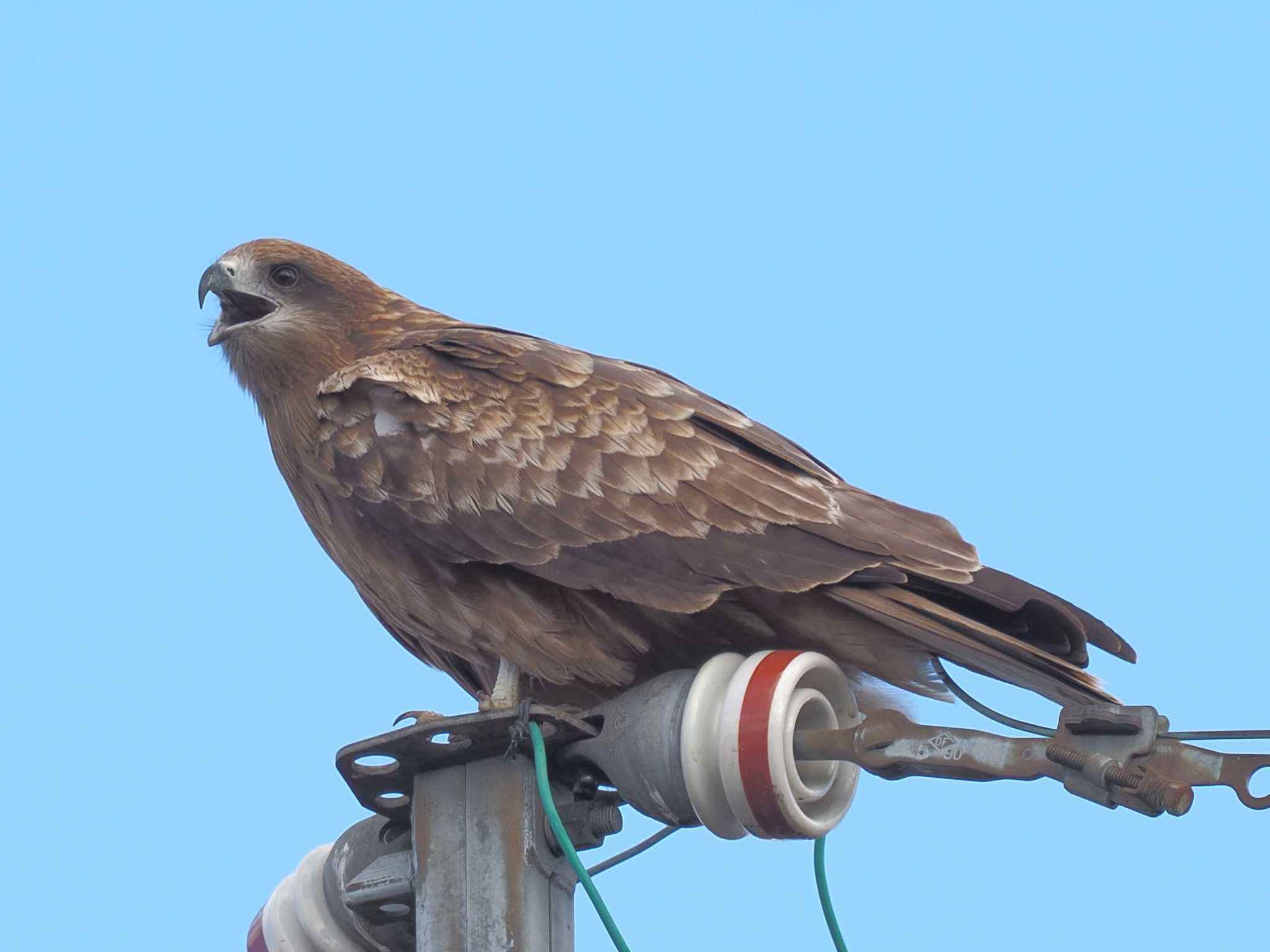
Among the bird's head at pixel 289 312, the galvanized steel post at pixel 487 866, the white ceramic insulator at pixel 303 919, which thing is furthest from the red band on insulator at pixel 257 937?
the bird's head at pixel 289 312

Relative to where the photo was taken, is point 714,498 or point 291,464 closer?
point 714,498

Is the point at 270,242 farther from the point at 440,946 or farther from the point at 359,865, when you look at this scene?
the point at 440,946

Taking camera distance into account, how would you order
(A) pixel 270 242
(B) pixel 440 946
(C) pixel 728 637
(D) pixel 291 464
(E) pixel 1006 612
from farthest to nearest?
(A) pixel 270 242 → (D) pixel 291 464 → (C) pixel 728 637 → (E) pixel 1006 612 → (B) pixel 440 946

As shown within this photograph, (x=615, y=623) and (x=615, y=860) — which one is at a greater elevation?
(x=615, y=623)

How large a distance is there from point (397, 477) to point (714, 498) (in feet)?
4.29

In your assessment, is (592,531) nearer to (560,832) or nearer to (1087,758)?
(560,832)

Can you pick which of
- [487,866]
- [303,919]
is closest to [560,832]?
[487,866]

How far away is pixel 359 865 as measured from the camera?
22.5 feet

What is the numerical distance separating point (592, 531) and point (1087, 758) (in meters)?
2.58

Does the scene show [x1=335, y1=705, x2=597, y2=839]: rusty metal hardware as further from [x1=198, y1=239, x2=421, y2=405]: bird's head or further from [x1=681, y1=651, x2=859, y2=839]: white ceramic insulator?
[x1=198, y1=239, x2=421, y2=405]: bird's head

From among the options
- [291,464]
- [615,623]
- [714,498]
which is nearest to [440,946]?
[615,623]

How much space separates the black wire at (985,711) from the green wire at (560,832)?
55.4 inches

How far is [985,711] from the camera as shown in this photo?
6418 mm

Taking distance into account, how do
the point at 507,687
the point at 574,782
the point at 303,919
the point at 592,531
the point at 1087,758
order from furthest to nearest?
the point at 507,687, the point at 592,531, the point at 303,919, the point at 574,782, the point at 1087,758
